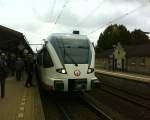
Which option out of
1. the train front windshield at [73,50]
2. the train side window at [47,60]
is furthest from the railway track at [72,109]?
the train front windshield at [73,50]

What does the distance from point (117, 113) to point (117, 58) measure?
6313cm

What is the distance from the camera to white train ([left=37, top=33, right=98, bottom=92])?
15.8 meters

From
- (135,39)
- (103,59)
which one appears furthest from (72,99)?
(135,39)

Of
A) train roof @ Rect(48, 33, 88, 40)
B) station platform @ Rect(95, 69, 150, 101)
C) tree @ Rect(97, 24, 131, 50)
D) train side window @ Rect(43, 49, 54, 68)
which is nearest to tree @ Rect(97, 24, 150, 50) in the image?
tree @ Rect(97, 24, 131, 50)

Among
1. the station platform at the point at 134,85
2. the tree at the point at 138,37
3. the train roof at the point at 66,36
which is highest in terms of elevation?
the tree at the point at 138,37

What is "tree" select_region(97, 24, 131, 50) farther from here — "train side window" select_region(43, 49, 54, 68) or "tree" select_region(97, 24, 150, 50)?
"train side window" select_region(43, 49, 54, 68)

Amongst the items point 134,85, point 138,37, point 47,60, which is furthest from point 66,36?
point 138,37

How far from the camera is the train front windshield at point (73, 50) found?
16.4 meters

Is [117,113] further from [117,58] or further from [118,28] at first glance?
[118,28]

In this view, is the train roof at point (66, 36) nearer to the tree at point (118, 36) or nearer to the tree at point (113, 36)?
the tree at point (118, 36)

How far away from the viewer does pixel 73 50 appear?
55.2 feet

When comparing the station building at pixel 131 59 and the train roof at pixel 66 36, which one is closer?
the train roof at pixel 66 36

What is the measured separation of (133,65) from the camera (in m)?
68.6

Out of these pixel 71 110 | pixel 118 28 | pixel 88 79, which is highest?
pixel 118 28
